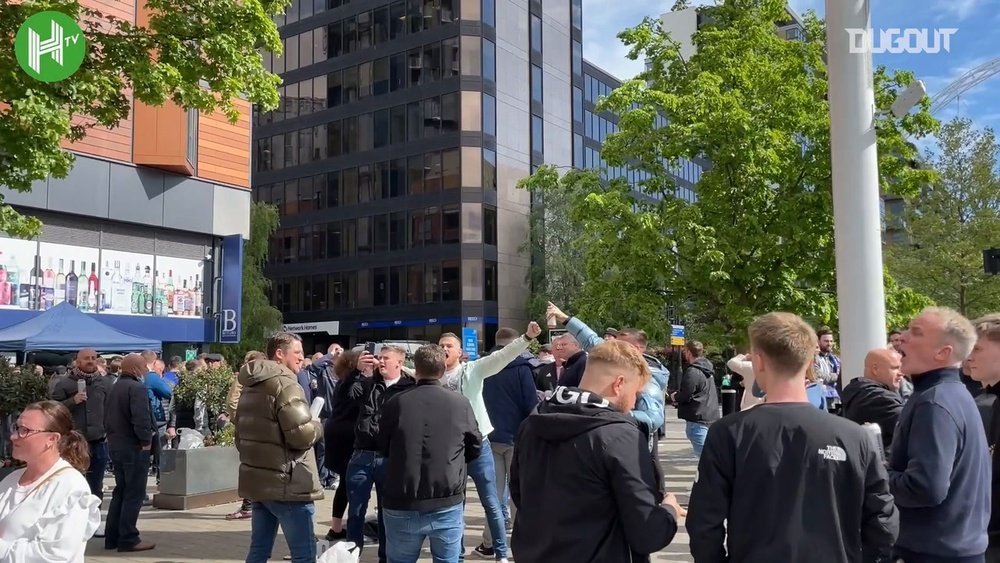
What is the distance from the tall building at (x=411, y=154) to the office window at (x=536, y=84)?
0.13 m

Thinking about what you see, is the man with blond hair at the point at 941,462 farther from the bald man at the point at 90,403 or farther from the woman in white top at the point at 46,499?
the bald man at the point at 90,403

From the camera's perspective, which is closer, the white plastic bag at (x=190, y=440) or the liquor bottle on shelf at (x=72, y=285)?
the white plastic bag at (x=190, y=440)

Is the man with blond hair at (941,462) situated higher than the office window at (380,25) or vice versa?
the office window at (380,25)

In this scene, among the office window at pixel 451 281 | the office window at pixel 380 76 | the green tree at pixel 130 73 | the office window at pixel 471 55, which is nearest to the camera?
the green tree at pixel 130 73

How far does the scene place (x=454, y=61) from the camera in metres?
49.4

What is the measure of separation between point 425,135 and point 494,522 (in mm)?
44660

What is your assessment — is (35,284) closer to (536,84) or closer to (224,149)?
(224,149)

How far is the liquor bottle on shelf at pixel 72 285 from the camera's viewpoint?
2472 cm

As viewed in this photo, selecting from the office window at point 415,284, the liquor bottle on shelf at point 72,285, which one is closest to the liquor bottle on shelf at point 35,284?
the liquor bottle on shelf at point 72,285

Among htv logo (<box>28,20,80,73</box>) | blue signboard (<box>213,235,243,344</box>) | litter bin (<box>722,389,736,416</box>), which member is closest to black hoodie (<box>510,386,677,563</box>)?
htv logo (<box>28,20,80,73</box>)

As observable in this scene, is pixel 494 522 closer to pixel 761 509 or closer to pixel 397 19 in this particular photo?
pixel 761 509

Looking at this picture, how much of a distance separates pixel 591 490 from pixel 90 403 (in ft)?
25.8

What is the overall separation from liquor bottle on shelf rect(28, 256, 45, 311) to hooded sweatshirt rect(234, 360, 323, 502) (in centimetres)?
2095

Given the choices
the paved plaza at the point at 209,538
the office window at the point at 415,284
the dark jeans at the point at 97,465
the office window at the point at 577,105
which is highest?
the office window at the point at 577,105
